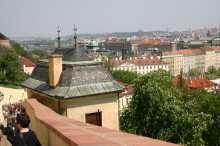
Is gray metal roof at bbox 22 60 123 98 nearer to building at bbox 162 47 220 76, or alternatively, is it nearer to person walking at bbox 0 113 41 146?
person walking at bbox 0 113 41 146

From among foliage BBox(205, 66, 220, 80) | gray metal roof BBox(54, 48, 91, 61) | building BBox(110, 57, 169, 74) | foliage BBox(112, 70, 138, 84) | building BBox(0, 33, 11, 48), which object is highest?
gray metal roof BBox(54, 48, 91, 61)

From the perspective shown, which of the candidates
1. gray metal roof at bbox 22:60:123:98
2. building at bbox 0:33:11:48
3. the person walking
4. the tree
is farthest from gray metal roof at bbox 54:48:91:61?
building at bbox 0:33:11:48

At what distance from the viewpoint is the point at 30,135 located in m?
6.62

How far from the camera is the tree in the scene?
22.0m

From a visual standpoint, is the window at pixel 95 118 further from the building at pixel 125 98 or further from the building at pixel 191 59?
the building at pixel 191 59

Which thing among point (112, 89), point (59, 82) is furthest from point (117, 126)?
point (59, 82)

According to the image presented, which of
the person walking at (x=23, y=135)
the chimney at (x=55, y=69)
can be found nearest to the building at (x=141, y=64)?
the chimney at (x=55, y=69)

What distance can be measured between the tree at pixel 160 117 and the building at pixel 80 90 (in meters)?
8.23

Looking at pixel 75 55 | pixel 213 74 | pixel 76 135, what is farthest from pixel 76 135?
pixel 213 74

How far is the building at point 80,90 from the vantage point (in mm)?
13258

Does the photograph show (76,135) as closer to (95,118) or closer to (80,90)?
(80,90)

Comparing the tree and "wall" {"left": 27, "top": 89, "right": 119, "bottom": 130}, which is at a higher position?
"wall" {"left": 27, "top": 89, "right": 119, "bottom": 130}

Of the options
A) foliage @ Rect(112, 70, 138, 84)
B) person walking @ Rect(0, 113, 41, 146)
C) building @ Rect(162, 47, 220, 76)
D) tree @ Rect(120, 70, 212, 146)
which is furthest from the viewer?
building @ Rect(162, 47, 220, 76)

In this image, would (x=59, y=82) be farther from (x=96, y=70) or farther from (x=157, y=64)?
(x=157, y=64)
